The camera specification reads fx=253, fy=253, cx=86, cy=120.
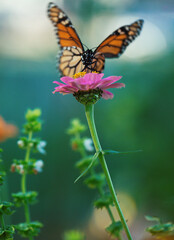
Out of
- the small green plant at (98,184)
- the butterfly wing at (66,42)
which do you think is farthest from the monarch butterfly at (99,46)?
the small green plant at (98,184)

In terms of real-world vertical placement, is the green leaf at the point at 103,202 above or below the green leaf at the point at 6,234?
above

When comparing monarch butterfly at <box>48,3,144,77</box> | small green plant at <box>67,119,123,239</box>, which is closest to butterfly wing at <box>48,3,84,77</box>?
monarch butterfly at <box>48,3,144,77</box>

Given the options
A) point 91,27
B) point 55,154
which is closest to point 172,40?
point 91,27

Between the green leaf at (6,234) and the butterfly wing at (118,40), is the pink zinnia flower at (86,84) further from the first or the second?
the butterfly wing at (118,40)

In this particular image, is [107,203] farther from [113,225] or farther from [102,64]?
[102,64]

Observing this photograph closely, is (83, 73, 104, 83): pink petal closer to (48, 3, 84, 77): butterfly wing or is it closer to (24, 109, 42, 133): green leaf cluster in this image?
(24, 109, 42, 133): green leaf cluster

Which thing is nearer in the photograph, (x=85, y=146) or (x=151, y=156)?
(x=85, y=146)

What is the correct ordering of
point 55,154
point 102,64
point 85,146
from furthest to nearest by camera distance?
point 55,154, point 102,64, point 85,146

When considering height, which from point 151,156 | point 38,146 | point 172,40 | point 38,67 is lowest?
point 38,146
